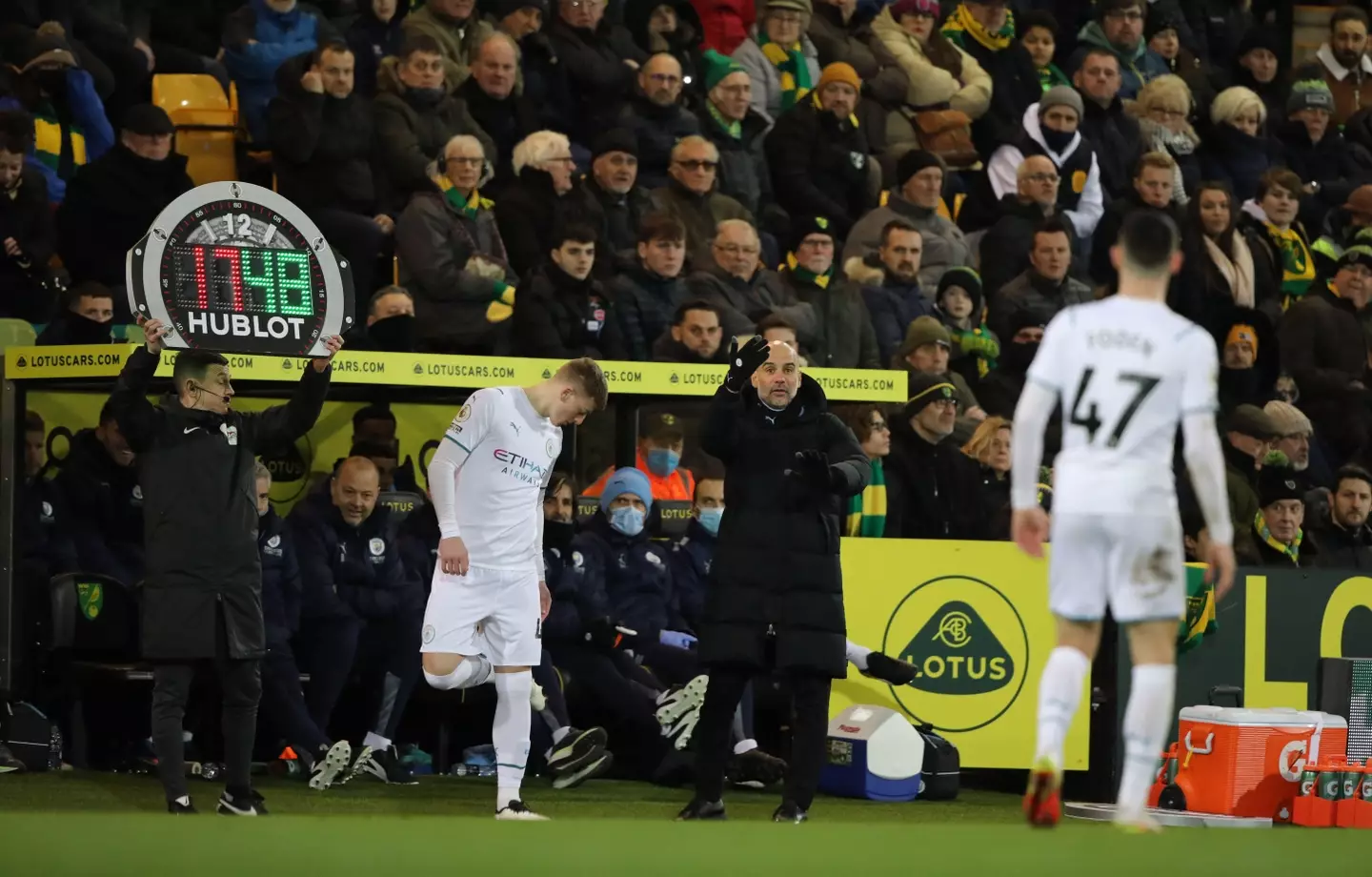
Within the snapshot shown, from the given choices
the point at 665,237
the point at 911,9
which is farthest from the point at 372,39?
the point at 911,9

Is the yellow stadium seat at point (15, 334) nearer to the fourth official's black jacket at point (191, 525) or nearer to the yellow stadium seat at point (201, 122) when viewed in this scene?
the fourth official's black jacket at point (191, 525)

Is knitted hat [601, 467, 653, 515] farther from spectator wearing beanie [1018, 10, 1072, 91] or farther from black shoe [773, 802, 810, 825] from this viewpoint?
spectator wearing beanie [1018, 10, 1072, 91]

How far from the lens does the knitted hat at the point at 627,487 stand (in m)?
11.8

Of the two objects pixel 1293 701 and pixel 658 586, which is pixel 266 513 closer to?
pixel 658 586

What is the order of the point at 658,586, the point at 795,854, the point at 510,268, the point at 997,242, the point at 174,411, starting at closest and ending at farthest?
1. the point at 795,854
2. the point at 174,411
3. the point at 658,586
4. the point at 510,268
5. the point at 997,242

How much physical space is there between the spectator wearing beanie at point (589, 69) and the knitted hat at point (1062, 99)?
3359 mm

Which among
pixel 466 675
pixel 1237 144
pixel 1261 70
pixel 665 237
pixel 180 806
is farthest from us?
pixel 1261 70

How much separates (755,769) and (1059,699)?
4868 millimetres

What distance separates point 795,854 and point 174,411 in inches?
168

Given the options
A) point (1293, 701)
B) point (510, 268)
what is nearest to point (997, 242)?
point (510, 268)

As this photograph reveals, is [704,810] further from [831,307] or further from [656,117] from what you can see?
[656,117]

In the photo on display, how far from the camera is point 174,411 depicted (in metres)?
9.48

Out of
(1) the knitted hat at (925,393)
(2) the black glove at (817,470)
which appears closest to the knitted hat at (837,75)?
(1) the knitted hat at (925,393)

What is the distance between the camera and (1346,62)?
18969 mm
